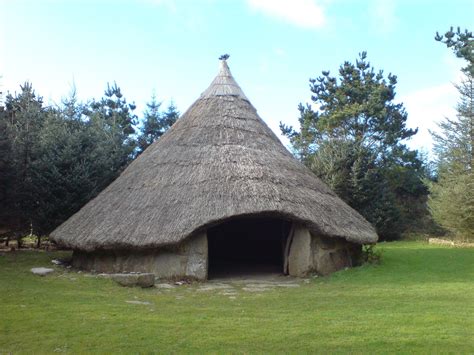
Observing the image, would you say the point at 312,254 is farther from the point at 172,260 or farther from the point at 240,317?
the point at 240,317

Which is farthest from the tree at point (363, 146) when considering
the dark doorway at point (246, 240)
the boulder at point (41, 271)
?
the boulder at point (41, 271)

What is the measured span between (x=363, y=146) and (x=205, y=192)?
2051 cm

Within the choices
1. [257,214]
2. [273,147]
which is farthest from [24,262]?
[273,147]

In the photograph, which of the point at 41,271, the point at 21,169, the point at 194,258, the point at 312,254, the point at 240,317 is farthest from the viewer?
the point at 21,169

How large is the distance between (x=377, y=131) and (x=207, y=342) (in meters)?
32.0

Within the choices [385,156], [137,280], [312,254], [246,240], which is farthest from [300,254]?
[385,156]

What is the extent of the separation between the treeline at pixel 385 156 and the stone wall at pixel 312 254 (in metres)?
12.3

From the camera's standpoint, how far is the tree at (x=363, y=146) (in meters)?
28.3

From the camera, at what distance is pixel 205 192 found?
520 inches

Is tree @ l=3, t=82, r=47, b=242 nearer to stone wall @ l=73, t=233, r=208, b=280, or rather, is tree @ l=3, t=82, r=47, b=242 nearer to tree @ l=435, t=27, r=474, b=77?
stone wall @ l=73, t=233, r=208, b=280

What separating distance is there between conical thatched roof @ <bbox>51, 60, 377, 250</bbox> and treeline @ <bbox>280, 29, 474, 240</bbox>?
1186cm

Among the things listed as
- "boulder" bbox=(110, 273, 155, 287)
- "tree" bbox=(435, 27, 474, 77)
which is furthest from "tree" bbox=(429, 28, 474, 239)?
"boulder" bbox=(110, 273, 155, 287)

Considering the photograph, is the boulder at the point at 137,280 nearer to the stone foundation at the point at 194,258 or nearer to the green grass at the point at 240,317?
the green grass at the point at 240,317

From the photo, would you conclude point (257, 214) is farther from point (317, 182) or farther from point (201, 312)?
point (201, 312)
